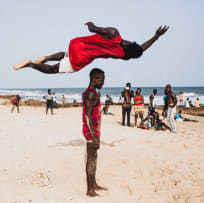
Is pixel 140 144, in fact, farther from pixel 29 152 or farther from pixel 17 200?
pixel 17 200

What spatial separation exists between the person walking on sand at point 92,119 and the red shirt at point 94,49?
461mm

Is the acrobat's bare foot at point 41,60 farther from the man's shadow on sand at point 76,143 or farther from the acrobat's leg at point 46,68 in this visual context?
the man's shadow on sand at point 76,143

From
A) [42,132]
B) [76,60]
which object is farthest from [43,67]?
[42,132]

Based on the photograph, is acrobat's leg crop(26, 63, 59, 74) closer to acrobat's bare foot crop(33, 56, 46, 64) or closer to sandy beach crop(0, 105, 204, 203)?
acrobat's bare foot crop(33, 56, 46, 64)

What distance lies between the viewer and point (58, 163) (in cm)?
557

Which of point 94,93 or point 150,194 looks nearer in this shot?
point 94,93

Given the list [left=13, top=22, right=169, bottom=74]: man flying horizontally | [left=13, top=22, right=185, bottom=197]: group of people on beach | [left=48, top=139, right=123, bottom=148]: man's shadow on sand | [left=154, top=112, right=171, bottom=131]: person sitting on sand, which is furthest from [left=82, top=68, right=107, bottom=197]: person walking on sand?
[left=154, top=112, right=171, bottom=131]: person sitting on sand

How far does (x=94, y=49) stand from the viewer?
11.3ft

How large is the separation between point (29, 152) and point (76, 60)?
3734mm

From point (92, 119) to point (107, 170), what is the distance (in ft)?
6.25

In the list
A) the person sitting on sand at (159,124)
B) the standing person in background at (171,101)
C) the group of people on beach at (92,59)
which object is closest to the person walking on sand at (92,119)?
the group of people on beach at (92,59)

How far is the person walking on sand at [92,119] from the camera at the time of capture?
378cm

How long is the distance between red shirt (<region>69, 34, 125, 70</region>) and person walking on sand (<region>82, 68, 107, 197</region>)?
0.46 m

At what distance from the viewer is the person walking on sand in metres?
3.78
